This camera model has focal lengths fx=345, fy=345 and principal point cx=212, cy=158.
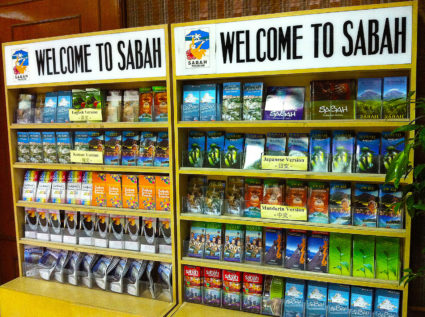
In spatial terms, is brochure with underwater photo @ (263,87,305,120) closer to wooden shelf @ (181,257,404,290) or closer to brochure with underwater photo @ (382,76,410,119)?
brochure with underwater photo @ (382,76,410,119)

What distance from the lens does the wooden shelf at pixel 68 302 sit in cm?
252

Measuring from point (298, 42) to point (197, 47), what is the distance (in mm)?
661

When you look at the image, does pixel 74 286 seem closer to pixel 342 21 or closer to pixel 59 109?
pixel 59 109

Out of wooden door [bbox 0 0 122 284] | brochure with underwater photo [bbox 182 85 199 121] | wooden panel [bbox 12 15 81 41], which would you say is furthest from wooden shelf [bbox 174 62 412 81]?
wooden panel [bbox 12 15 81 41]

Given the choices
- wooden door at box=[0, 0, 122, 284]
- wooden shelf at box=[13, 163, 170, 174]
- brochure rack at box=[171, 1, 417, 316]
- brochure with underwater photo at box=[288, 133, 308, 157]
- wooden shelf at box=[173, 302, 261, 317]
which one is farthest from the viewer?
wooden door at box=[0, 0, 122, 284]

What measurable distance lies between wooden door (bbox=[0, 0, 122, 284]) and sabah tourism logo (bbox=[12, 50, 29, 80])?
515mm

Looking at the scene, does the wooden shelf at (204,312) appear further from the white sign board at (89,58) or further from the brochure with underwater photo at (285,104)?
the white sign board at (89,58)

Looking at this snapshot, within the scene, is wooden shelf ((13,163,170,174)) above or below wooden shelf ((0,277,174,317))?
above

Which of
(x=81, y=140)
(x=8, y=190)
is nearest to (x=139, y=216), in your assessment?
(x=81, y=140)

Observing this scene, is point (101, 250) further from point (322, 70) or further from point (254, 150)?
point (322, 70)

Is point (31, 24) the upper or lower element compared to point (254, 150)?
upper

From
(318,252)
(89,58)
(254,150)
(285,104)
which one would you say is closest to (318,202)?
(318,252)

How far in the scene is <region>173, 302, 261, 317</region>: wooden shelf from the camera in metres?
2.43

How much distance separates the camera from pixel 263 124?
2270mm
